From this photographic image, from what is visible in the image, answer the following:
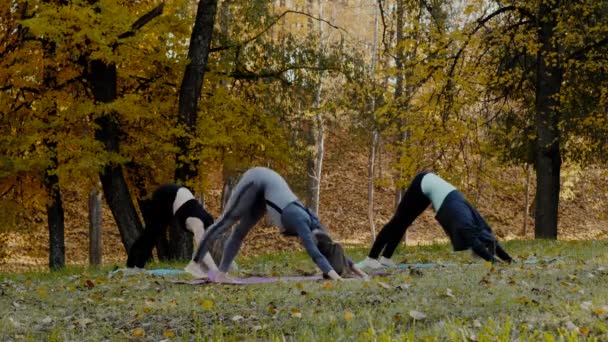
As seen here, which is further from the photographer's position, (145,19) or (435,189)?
(145,19)

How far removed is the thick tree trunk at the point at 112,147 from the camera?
1673 cm

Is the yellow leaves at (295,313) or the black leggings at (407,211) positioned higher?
the black leggings at (407,211)

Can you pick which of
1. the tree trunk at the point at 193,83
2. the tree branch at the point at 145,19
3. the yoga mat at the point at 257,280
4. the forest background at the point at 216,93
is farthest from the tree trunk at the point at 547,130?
the yoga mat at the point at 257,280

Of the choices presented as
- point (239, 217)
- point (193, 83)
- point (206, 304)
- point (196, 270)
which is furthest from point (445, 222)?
point (193, 83)

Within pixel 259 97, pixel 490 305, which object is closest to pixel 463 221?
pixel 490 305

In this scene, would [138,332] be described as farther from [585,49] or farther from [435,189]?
[585,49]

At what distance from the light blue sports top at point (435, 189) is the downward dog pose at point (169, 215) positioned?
3.03 meters

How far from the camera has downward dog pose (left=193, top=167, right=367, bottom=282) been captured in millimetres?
8930

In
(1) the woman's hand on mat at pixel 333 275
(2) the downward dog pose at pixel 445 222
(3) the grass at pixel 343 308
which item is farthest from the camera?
(2) the downward dog pose at pixel 445 222

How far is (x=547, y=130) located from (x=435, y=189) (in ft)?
31.4

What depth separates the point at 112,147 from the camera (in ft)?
54.9

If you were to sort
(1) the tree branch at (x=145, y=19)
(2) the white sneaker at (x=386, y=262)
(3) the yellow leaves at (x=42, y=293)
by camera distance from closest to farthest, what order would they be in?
(3) the yellow leaves at (x=42, y=293) < (2) the white sneaker at (x=386, y=262) < (1) the tree branch at (x=145, y=19)

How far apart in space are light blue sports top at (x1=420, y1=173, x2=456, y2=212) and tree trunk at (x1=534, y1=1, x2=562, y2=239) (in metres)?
8.83

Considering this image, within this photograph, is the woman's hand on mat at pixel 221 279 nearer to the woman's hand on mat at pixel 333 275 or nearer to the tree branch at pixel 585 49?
the woman's hand on mat at pixel 333 275
